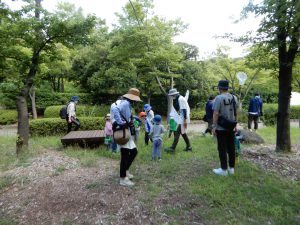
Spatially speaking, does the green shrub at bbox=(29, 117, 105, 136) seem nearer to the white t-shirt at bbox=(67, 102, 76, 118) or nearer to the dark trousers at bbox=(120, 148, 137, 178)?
the white t-shirt at bbox=(67, 102, 76, 118)

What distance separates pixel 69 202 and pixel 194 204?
1764 mm

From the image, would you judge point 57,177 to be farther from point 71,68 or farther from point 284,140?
point 71,68

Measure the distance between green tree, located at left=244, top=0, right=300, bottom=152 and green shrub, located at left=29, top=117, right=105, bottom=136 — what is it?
6.37 m

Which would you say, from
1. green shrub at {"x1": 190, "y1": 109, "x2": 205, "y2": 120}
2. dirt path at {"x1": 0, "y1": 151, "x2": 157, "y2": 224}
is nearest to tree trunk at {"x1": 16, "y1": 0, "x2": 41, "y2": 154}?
dirt path at {"x1": 0, "y1": 151, "x2": 157, "y2": 224}

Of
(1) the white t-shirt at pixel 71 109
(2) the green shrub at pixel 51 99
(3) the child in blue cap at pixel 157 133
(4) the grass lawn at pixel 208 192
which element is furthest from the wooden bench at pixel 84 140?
(2) the green shrub at pixel 51 99

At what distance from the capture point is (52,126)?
385 inches

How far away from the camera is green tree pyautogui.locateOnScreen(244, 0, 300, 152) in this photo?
5629mm

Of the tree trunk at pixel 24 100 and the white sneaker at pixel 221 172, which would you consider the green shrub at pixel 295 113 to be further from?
the tree trunk at pixel 24 100

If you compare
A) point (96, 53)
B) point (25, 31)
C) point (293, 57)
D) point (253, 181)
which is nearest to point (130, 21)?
point (96, 53)

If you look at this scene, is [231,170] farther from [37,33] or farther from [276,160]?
[37,33]

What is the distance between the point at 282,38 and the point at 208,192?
422 cm

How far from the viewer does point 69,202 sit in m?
3.73

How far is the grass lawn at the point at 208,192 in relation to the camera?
334 cm

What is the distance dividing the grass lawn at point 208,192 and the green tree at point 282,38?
72.3 inches
